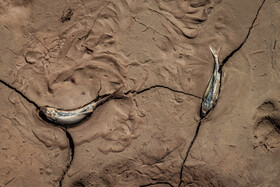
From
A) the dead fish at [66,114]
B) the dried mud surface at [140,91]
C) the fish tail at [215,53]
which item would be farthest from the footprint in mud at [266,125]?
the dead fish at [66,114]

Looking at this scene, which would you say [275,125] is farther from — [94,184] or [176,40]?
[94,184]

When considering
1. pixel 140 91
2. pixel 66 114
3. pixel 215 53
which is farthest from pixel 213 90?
pixel 66 114

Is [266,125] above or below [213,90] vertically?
below

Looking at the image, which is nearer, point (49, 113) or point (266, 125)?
point (49, 113)

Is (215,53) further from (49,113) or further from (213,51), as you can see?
(49,113)

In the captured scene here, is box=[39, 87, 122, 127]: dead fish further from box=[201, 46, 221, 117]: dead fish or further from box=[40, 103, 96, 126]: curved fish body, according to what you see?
box=[201, 46, 221, 117]: dead fish

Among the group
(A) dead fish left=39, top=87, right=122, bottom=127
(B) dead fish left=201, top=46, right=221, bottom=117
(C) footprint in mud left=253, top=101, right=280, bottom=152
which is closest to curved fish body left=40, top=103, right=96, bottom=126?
(A) dead fish left=39, top=87, right=122, bottom=127
